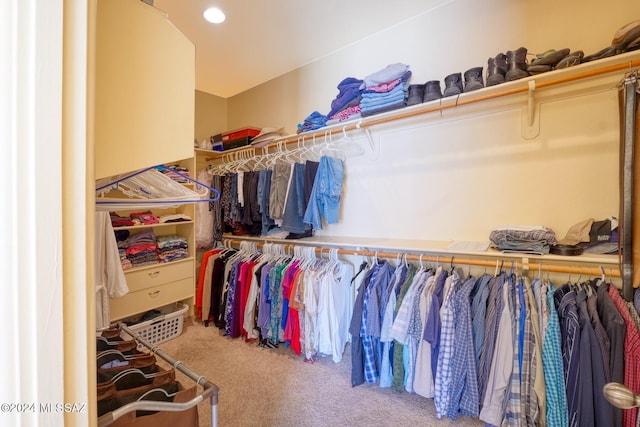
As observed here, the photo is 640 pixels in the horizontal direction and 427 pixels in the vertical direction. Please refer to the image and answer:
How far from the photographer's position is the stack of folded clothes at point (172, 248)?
2688mm

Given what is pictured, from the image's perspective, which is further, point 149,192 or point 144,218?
point 144,218

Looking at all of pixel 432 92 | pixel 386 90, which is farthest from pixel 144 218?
pixel 432 92

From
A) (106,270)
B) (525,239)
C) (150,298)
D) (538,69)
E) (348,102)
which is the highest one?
(348,102)

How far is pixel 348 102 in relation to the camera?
2.26 metres

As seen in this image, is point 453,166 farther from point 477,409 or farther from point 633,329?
point 477,409

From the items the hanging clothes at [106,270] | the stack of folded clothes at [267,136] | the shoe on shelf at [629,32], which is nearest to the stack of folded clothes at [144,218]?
the hanging clothes at [106,270]

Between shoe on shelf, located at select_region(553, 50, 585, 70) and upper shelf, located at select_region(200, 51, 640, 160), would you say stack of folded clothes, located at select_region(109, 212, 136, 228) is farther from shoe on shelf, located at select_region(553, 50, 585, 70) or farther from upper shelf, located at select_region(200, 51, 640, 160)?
shoe on shelf, located at select_region(553, 50, 585, 70)

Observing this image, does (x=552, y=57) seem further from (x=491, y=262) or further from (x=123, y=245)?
(x=123, y=245)

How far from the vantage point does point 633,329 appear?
3.85ft

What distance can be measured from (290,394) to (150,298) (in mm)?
1609

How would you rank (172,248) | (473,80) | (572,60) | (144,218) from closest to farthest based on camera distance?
(572,60) → (473,80) → (144,218) → (172,248)

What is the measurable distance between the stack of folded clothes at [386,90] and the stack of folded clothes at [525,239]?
106 centimetres

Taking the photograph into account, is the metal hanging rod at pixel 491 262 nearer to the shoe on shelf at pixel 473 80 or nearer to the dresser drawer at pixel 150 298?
the shoe on shelf at pixel 473 80

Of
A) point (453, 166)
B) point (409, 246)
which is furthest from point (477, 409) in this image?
point (453, 166)
